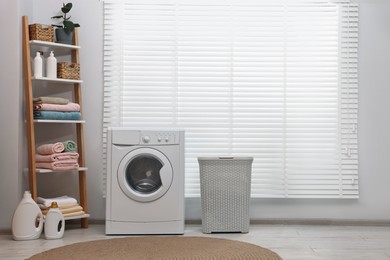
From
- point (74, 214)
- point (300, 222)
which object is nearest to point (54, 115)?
point (74, 214)

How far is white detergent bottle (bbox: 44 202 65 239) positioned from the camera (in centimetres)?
435

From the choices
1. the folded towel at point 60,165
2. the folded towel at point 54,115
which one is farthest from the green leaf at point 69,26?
the folded towel at point 60,165

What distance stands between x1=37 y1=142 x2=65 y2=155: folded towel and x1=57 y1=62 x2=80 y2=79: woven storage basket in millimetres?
554

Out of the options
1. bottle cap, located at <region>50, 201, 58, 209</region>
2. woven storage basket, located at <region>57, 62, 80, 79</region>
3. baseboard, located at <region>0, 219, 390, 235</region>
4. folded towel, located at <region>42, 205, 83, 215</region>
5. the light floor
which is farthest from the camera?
baseboard, located at <region>0, 219, 390, 235</region>

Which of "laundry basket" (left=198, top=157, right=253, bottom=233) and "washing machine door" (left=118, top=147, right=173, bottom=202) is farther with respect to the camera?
"laundry basket" (left=198, top=157, right=253, bottom=233)

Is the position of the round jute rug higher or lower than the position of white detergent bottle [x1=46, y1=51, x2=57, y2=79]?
lower

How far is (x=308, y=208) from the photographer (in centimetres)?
512

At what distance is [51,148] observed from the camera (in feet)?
15.1

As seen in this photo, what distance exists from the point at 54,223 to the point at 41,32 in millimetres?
1475

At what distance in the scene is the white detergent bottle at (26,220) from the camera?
169 inches

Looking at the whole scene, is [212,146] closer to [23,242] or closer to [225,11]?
[225,11]

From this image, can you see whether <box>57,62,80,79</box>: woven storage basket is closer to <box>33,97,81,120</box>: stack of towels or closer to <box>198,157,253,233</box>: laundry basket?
<box>33,97,81,120</box>: stack of towels

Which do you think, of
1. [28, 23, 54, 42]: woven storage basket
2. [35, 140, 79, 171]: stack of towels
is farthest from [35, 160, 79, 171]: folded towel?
[28, 23, 54, 42]: woven storage basket

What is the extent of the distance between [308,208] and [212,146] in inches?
37.5
